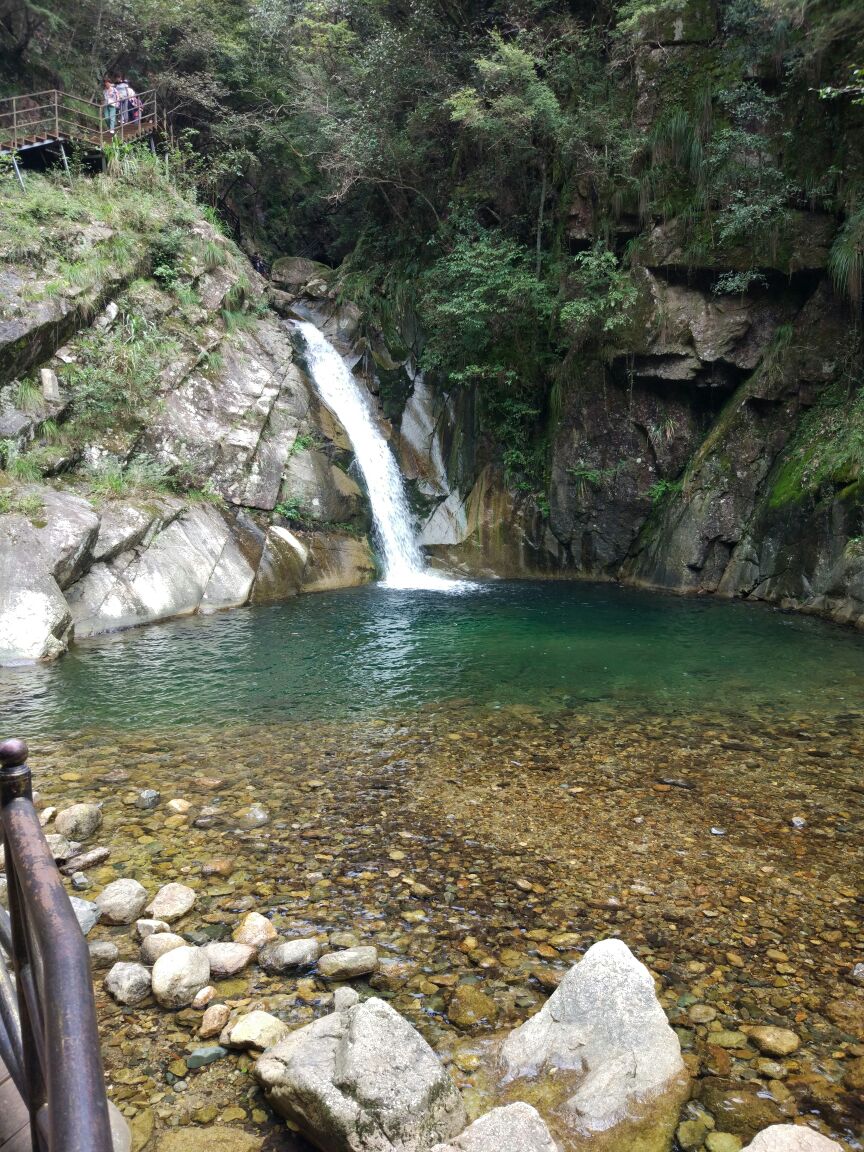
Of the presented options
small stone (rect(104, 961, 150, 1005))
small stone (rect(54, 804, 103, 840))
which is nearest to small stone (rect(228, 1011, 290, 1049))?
small stone (rect(104, 961, 150, 1005))

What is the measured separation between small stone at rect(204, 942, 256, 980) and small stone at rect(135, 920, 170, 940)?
261mm

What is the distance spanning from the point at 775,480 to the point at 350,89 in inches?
544

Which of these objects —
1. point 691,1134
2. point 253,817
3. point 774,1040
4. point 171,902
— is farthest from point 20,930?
point 253,817

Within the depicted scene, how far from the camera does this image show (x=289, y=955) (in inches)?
123

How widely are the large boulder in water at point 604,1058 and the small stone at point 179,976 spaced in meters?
1.28

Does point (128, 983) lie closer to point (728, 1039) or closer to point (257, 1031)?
point (257, 1031)

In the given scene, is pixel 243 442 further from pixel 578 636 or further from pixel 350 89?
pixel 350 89

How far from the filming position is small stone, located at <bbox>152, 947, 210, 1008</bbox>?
9.44 ft

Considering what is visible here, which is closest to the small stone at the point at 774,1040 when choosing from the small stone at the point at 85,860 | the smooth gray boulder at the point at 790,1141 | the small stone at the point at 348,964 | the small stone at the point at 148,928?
the smooth gray boulder at the point at 790,1141

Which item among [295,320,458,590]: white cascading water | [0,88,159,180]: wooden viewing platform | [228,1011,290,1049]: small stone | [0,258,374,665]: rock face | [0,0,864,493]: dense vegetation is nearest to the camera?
[228,1011,290,1049]: small stone

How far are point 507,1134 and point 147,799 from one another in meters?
3.39

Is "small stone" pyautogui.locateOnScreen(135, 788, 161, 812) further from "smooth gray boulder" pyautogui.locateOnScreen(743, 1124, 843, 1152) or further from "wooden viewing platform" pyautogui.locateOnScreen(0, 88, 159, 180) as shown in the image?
"wooden viewing platform" pyautogui.locateOnScreen(0, 88, 159, 180)

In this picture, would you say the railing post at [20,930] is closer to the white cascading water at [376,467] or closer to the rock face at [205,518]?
the rock face at [205,518]

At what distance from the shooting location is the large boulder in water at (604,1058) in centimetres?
231
